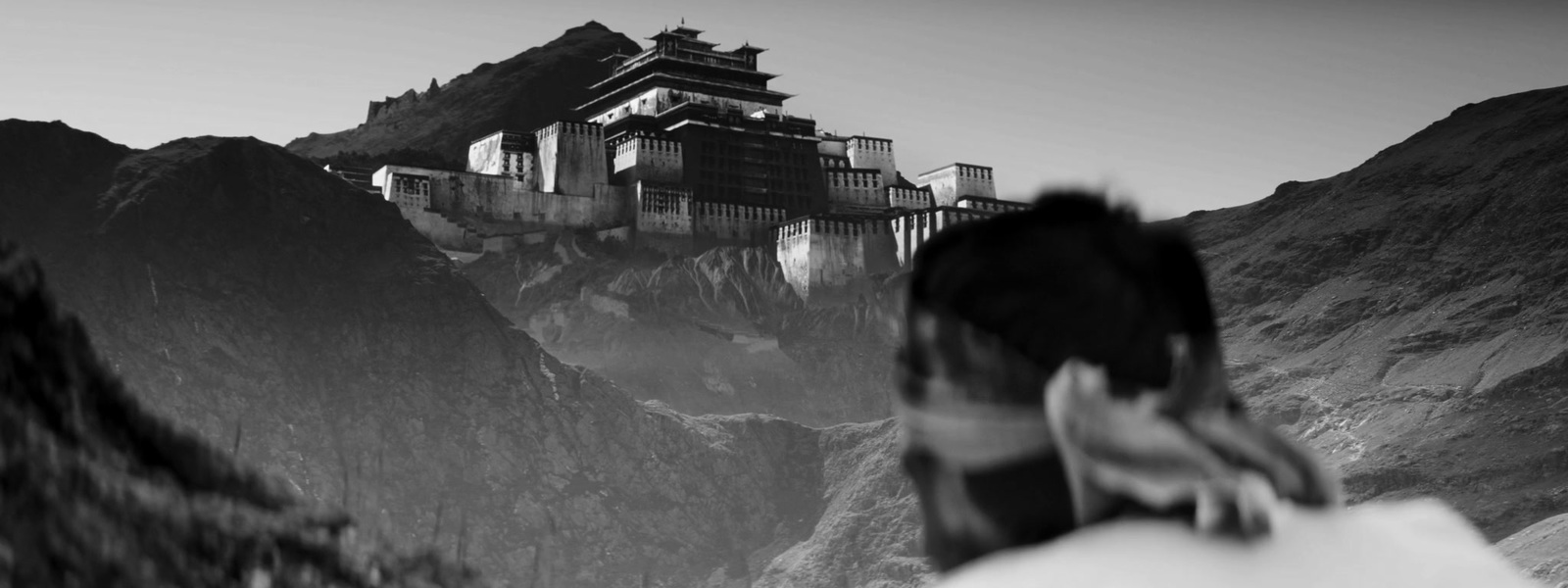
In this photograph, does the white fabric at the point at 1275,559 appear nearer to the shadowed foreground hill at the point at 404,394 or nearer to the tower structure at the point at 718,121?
the shadowed foreground hill at the point at 404,394

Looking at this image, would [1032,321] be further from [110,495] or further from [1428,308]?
[1428,308]

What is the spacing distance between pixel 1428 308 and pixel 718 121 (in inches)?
1254

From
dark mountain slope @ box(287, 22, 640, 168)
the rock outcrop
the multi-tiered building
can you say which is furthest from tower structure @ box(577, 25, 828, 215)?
the rock outcrop

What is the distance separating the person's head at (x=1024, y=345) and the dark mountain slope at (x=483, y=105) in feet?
368

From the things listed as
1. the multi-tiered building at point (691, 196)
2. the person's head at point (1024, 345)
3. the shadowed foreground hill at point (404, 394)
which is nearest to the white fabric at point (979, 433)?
the person's head at point (1024, 345)

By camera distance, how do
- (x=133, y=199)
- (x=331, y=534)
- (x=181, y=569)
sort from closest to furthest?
(x=181, y=569) → (x=331, y=534) → (x=133, y=199)

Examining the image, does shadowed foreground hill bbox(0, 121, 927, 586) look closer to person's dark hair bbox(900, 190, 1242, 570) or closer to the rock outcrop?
the rock outcrop

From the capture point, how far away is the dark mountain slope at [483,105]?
394 ft

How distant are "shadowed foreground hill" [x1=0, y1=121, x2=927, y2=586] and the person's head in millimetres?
66334

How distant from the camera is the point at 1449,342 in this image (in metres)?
73.9

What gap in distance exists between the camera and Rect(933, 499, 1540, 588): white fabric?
5.62ft

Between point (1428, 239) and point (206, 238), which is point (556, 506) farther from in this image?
point (1428, 239)

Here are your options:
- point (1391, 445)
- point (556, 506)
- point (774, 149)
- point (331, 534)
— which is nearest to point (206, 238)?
point (556, 506)

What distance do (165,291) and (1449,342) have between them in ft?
154
